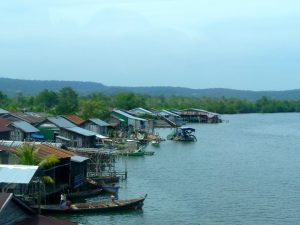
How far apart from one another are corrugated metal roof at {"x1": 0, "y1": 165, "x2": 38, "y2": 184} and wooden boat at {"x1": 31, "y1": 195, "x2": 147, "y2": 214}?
4531 millimetres

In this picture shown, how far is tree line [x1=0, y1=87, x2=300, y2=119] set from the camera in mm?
56928

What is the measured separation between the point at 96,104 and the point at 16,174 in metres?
37.6

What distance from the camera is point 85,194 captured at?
1026 inches

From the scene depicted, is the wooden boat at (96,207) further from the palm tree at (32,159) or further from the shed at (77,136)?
the shed at (77,136)

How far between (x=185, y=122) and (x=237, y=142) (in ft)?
94.9

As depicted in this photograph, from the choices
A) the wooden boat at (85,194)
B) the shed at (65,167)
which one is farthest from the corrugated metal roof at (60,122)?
the wooden boat at (85,194)

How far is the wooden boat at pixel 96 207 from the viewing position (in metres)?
22.4

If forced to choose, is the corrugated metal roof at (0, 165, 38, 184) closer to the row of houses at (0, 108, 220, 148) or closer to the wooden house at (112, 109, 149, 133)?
the row of houses at (0, 108, 220, 148)

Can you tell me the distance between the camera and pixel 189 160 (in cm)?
4103

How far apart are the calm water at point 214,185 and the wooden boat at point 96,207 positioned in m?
0.26

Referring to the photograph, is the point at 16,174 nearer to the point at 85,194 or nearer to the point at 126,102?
the point at 85,194

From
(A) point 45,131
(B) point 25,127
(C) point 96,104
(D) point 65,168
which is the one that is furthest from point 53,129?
(C) point 96,104

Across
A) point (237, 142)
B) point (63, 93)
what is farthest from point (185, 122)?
point (237, 142)

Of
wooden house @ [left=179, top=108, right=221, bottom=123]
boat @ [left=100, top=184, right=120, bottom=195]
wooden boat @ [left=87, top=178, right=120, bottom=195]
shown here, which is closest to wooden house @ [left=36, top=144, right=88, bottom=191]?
wooden boat @ [left=87, top=178, right=120, bottom=195]
